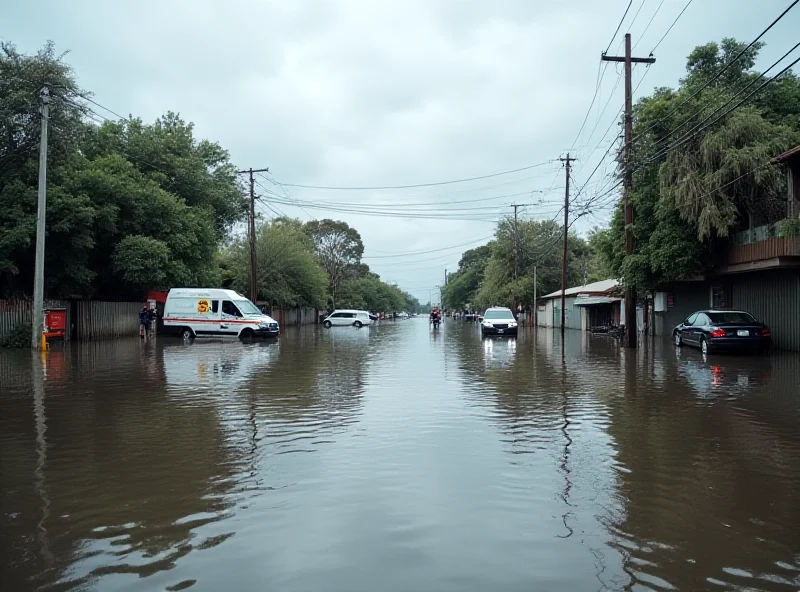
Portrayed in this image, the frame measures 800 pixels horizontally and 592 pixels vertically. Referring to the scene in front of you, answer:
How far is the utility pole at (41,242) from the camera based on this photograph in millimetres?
21781

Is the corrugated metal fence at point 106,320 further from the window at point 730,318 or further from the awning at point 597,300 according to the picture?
the awning at point 597,300

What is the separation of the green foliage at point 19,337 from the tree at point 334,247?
2326 inches

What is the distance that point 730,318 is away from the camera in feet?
68.8

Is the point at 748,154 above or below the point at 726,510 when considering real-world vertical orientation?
above

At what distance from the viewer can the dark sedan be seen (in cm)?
1986

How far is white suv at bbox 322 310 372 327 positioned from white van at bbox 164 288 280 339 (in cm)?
2952

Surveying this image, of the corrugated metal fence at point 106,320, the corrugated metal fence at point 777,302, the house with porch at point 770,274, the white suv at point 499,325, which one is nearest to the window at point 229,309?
the corrugated metal fence at point 106,320

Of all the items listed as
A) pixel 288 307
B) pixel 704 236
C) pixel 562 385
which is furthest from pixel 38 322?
pixel 288 307

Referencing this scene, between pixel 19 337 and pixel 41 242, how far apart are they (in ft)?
12.6

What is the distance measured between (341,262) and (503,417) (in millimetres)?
76694

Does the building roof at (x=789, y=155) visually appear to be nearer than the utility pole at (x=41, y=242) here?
Yes

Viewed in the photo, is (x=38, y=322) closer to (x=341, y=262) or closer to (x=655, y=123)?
(x=655, y=123)

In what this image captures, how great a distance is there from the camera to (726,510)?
531 centimetres

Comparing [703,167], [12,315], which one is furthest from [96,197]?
[703,167]
